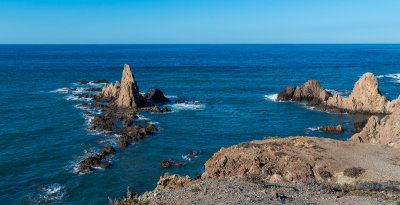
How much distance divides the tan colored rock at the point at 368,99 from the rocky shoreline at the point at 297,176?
77.8 feet

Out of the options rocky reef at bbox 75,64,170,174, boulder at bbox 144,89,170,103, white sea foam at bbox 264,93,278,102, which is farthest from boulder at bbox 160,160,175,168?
white sea foam at bbox 264,93,278,102

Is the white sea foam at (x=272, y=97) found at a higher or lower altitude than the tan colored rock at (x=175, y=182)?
lower

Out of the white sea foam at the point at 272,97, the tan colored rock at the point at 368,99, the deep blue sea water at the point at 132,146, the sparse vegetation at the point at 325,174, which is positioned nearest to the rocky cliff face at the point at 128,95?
Result: the deep blue sea water at the point at 132,146

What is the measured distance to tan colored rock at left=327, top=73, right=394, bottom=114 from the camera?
2317 inches

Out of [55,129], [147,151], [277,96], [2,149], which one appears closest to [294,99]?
[277,96]

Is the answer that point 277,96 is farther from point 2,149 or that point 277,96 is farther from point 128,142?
point 2,149

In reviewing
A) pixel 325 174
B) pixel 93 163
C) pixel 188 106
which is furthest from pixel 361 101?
pixel 93 163

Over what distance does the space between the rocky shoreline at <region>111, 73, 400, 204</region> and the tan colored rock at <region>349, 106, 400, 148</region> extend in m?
0.12

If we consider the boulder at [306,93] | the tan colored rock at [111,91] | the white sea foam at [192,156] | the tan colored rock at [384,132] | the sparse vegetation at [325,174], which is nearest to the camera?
the sparse vegetation at [325,174]

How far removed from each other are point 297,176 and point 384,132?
1754cm

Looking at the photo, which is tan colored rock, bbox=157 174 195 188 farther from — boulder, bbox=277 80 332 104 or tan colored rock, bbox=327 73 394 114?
boulder, bbox=277 80 332 104

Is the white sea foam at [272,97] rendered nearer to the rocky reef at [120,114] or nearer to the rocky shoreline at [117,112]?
the rocky shoreline at [117,112]

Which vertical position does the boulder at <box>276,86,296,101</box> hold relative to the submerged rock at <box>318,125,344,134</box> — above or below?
above

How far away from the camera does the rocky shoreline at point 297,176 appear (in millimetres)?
20797
